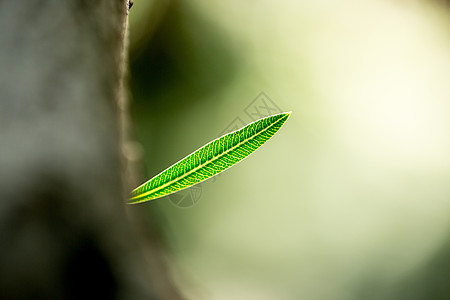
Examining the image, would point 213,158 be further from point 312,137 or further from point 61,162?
point 312,137

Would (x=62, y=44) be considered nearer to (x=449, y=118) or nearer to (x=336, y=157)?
(x=336, y=157)

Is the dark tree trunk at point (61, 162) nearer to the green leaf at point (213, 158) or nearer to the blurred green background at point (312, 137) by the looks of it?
the green leaf at point (213, 158)

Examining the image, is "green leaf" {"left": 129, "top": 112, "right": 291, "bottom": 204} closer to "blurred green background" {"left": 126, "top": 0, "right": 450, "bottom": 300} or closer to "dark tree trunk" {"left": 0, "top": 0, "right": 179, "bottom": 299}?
"dark tree trunk" {"left": 0, "top": 0, "right": 179, "bottom": 299}

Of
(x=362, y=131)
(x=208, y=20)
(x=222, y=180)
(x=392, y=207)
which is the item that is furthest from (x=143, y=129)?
(x=392, y=207)

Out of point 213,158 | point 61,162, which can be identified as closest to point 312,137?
point 213,158

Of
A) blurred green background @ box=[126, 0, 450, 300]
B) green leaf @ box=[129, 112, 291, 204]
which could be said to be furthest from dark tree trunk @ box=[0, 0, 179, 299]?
blurred green background @ box=[126, 0, 450, 300]

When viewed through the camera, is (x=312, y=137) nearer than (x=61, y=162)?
No

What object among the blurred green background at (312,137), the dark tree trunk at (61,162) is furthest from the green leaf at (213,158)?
the blurred green background at (312,137)

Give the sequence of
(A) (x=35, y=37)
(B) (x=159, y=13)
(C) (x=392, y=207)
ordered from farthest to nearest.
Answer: (C) (x=392, y=207) < (B) (x=159, y=13) < (A) (x=35, y=37)
